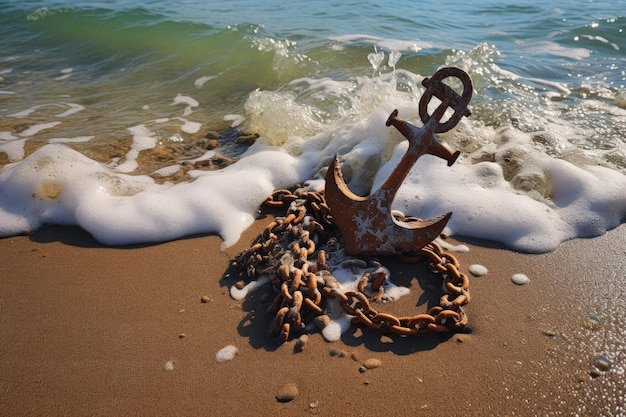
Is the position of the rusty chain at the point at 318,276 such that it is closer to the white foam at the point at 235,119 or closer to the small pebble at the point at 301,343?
the small pebble at the point at 301,343

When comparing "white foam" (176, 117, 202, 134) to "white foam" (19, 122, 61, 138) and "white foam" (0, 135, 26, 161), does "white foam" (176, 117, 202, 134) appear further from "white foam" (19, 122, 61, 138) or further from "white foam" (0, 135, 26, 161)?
"white foam" (0, 135, 26, 161)

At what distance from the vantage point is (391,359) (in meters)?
Answer: 1.99

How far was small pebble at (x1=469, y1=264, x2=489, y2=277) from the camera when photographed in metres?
2.51

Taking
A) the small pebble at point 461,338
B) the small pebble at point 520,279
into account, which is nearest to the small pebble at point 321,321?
the small pebble at point 461,338

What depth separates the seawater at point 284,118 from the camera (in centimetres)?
309

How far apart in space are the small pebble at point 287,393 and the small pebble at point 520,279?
135 centimetres

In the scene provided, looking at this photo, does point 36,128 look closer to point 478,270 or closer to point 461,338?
point 478,270

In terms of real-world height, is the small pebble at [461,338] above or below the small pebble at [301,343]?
above

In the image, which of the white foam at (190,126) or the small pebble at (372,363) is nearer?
the small pebble at (372,363)

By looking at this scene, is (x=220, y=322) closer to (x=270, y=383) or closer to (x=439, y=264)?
(x=270, y=383)

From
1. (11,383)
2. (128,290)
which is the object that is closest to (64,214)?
(128,290)

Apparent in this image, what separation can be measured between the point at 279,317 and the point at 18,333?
1262mm

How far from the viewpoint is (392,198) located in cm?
239

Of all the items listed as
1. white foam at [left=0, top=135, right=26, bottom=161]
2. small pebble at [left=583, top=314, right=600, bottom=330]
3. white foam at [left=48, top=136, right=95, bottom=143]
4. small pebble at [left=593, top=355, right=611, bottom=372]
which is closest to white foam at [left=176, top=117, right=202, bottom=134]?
white foam at [left=48, top=136, right=95, bottom=143]
